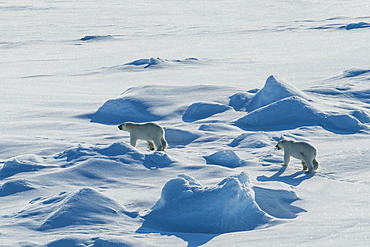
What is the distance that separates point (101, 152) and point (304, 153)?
251 cm

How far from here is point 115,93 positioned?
13.6 metres

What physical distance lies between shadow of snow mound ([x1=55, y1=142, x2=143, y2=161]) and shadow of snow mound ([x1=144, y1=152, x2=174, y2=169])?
0.37ft

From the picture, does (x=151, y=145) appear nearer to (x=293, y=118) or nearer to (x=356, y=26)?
(x=293, y=118)

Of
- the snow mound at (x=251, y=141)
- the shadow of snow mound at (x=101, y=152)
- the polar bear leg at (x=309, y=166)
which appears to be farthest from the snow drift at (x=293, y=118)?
the shadow of snow mound at (x=101, y=152)

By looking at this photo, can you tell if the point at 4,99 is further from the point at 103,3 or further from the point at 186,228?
the point at 103,3

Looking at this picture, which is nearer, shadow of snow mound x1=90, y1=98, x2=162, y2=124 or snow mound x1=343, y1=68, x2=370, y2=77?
shadow of snow mound x1=90, y1=98, x2=162, y2=124

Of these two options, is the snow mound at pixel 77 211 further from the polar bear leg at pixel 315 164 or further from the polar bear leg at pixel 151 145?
the polar bear leg at pixel 151 145

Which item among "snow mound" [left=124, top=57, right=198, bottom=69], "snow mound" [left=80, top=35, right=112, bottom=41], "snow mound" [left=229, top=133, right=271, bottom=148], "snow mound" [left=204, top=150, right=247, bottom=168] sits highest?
"snow mound" [left=204, top=150, right=247, bottom=168]

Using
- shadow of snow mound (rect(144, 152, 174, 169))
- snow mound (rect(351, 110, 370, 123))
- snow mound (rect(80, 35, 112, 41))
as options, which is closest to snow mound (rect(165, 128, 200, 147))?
shadow of snow mound (rect(144, 152, 174, 169))

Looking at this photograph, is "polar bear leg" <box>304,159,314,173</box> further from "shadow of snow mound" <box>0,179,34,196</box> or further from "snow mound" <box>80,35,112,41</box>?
"snow mound" <box>80,35,112,41</box>

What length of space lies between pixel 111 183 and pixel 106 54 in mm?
16144

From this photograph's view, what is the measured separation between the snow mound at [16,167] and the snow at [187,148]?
0.02 m

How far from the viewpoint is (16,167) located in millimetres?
6703

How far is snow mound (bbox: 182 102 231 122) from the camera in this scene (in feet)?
33.5
